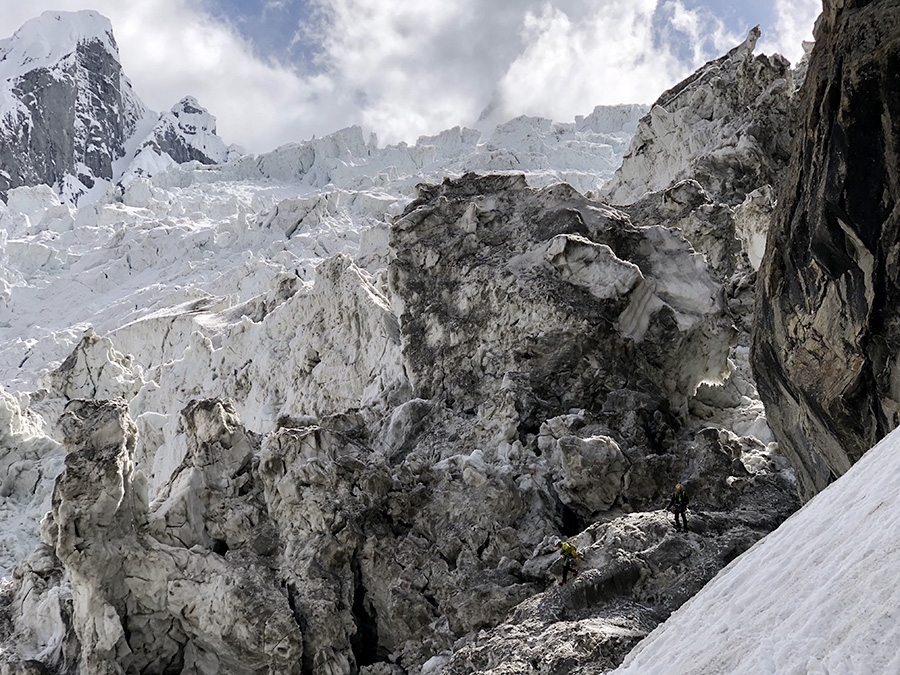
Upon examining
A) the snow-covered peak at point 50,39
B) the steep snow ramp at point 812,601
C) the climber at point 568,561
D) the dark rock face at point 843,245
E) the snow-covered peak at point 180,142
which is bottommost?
the climber at point 568,561

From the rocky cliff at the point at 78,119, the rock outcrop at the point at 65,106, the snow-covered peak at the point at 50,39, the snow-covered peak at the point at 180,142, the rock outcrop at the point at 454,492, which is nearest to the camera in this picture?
the rock outcrop at the point at 454,492

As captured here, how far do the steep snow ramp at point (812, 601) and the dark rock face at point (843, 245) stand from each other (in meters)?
2.20

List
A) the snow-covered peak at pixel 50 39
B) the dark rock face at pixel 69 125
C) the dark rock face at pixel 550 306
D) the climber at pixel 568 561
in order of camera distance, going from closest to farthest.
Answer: the climber at pixel 568 561
the dark rock face at pixel 550 306
the dark rock face at pixel 69 125
the snow-covered peak at pixel 50 39

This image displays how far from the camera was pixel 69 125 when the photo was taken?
12000 cm

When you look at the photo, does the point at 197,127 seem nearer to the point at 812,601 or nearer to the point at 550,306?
the point at 550,306

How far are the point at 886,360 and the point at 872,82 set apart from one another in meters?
2.99

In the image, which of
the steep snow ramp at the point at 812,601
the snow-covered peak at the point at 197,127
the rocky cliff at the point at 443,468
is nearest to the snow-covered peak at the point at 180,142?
the snow-covered peak at the point at 197,127

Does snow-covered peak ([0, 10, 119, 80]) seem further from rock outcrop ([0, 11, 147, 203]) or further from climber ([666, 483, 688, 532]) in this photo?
climber ([666, 483, 688, 532])

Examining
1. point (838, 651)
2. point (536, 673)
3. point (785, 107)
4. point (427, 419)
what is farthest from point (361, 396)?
point (785, 107)

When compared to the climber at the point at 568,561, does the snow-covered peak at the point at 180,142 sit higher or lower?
higher

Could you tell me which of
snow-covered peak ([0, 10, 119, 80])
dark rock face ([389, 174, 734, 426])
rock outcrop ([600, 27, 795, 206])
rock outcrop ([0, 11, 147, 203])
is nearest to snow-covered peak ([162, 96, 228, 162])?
rock outcrop ([0, 11, 147, 203])

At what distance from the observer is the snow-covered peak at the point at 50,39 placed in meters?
125

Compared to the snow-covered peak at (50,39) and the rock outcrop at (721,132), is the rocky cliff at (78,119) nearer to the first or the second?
the snow-covered peak at (50,39)

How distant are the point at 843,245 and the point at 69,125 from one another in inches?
5259
